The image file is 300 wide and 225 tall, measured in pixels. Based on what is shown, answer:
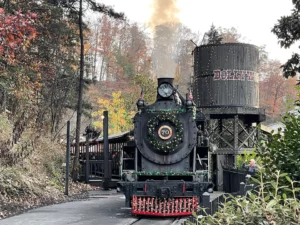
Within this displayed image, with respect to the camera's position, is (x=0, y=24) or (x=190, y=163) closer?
(x=0, y=24)

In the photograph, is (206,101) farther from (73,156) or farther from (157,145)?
(157,145)

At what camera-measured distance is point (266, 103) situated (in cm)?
5797

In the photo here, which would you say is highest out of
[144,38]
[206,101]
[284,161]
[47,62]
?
[144,38]

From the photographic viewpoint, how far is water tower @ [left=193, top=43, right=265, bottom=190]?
952 inches

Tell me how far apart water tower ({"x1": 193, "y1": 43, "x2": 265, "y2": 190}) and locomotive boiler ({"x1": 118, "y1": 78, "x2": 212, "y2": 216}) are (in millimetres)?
9970

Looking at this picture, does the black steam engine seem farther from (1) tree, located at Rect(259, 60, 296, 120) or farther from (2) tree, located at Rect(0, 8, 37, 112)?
(1) tree, located at Rect(259, 60, 296, 120)

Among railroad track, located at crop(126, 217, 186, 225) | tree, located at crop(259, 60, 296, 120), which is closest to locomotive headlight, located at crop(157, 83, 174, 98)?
railroad track, located at crop(126, 217, 186, 225)

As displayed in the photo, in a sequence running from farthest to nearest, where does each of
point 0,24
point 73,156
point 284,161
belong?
point 73,156, point 0,24, point 284,161

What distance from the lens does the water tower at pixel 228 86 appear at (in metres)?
24.2

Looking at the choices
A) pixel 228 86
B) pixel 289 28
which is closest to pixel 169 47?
pixel 228 86

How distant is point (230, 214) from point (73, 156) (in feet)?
65.9

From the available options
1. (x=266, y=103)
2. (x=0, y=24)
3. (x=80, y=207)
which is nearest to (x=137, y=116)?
(x=80, y=207)

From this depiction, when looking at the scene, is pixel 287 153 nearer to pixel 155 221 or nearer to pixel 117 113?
pixel 155 221

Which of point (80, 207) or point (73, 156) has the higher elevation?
point (73, 156)
